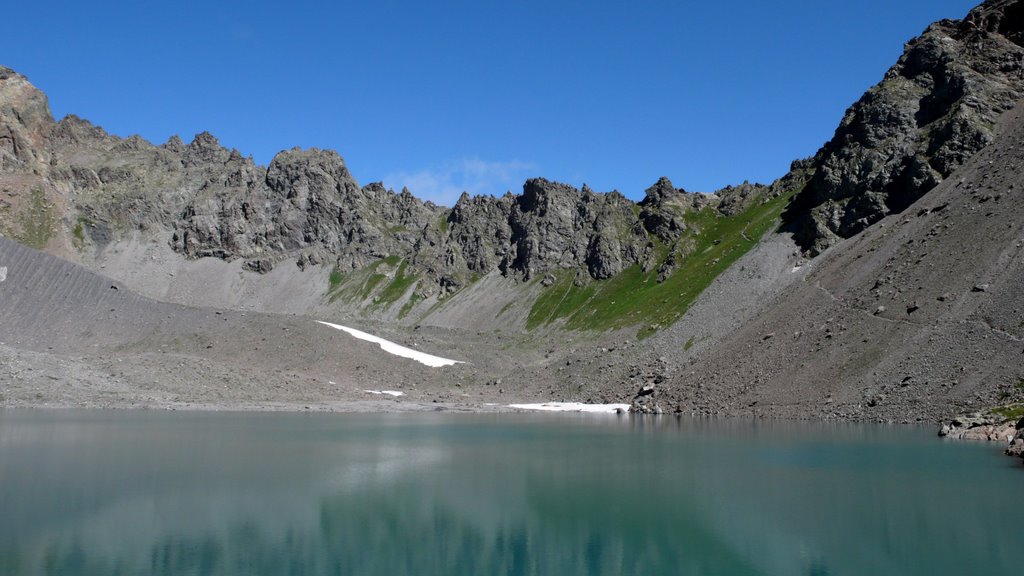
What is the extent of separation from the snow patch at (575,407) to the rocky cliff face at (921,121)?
4525 cm

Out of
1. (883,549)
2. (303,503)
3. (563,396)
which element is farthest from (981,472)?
(563,396)

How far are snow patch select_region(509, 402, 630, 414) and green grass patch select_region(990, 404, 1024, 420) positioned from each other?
125ft

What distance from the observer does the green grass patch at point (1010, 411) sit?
4800 centimetres

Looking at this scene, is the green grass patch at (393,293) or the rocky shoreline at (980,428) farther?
the green grass patch at (393,293)

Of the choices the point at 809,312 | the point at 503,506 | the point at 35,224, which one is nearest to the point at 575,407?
the point at 809,312

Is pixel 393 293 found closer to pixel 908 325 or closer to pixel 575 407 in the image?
pixel 575 407

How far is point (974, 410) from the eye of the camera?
52.6m

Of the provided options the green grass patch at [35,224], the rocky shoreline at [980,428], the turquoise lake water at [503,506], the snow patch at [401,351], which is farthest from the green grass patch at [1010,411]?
the green grass patch at [35,224]

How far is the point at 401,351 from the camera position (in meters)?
105

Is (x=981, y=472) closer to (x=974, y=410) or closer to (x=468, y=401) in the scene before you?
(x=974, y=410)

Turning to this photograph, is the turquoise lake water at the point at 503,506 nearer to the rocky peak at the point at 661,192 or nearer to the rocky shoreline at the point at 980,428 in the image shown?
the rocky shoreline at the point at 980,428

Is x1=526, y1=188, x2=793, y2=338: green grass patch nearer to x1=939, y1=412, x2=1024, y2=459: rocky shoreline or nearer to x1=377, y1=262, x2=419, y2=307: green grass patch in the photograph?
x1=377, y1=262, x2=419, y2=307: green grass patch

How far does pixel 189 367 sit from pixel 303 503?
212 ft

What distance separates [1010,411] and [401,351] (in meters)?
75.2
